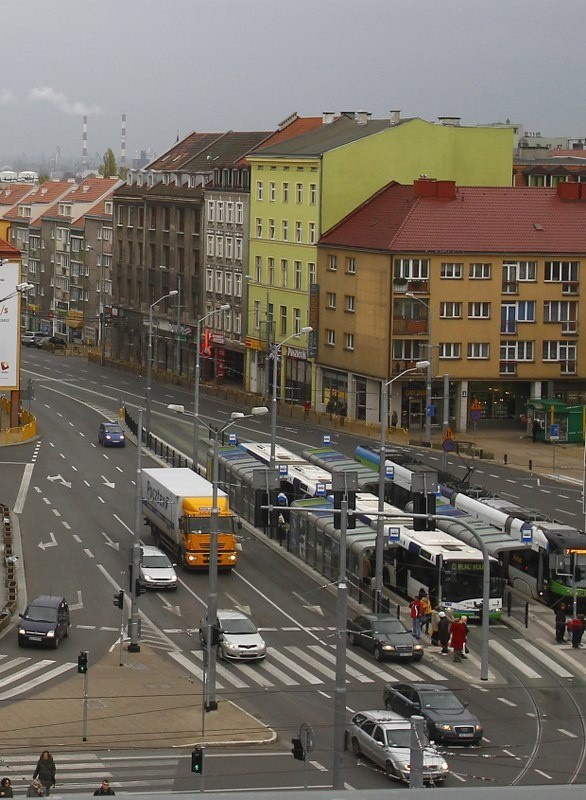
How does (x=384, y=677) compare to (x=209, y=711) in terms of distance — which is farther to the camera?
(x=384, y=677)

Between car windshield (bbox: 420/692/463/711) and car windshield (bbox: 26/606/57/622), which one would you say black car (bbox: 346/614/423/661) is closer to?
car windshield (bbox: 420/692/463/711)

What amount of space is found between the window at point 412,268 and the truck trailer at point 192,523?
130ft

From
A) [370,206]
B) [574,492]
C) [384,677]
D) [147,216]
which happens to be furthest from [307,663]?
[147,216]

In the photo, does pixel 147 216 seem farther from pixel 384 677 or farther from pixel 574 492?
pixel 384 677

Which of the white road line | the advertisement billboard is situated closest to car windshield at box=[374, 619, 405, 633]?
the white road line

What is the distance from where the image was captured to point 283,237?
4606 inches

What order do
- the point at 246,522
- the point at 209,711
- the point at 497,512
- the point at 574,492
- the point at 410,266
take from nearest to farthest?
1. the point at 209,711
2. the point at 497,512
3. the point at 246,522
4. the point at 574,492
5. the point at 410,266

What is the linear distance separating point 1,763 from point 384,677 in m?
13.8

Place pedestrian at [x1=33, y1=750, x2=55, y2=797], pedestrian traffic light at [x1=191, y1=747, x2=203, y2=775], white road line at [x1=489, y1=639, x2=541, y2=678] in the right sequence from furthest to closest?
white road line at [x1=489, y1=639, x2=541, y2=678] < pedestrian traffic light at [x1=191, y1=747, x2=203, y2=775] < pedestrian at [x1=33, y1=750, x2=55, y2=797]

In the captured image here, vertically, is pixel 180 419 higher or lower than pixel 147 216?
lower

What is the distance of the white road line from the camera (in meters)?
47.4

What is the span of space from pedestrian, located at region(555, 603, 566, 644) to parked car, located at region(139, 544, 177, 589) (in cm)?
1392

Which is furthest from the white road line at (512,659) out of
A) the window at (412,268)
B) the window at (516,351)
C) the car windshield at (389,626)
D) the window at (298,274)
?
the window at (298,274)

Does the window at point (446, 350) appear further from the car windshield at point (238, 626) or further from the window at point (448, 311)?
the car windshield at point (238, 626)
